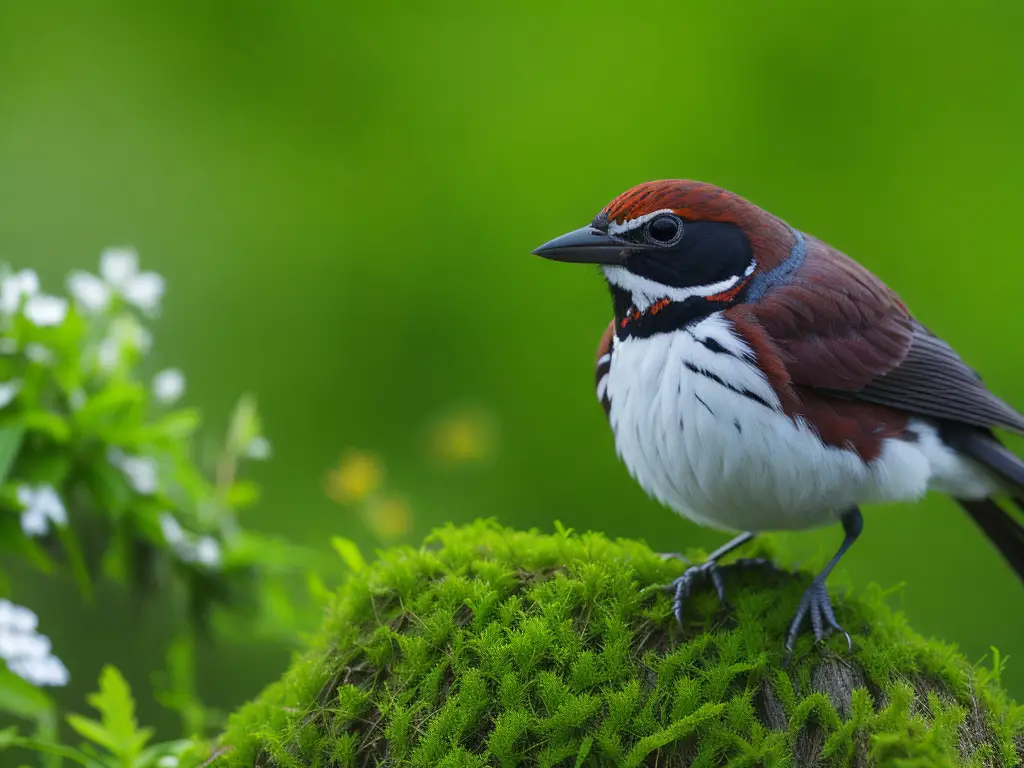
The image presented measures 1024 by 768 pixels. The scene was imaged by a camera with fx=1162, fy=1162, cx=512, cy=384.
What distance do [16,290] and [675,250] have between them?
217cm

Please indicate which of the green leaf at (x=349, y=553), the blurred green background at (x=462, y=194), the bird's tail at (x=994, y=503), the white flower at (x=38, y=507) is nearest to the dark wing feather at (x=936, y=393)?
the bird's tail at (x=994, y=503)

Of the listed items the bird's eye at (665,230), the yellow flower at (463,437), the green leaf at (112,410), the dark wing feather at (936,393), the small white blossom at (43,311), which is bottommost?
the yellow flower at (463,437)

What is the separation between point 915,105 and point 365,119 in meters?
4.02

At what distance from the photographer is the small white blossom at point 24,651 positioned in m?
3.20

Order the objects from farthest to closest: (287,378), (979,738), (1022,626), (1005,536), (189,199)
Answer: (189,199)
(287,378)
(1022,626)
(1005,536)
(979,738)

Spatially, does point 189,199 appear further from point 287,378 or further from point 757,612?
point 757,612

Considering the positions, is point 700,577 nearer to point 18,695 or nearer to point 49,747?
point 49,747

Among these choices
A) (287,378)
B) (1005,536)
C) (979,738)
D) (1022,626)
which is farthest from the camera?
(287,378)

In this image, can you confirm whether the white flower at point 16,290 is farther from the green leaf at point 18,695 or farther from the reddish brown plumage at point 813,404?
the reddish brown plumage at point 813,404

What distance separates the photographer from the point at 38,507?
356cm

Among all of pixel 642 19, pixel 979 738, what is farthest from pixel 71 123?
pixel 979 738

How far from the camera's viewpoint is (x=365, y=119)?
8.84 m

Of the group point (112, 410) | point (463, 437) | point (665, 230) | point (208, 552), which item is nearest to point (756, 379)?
point (665, 230)

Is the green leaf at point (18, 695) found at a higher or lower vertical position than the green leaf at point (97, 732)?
higher
